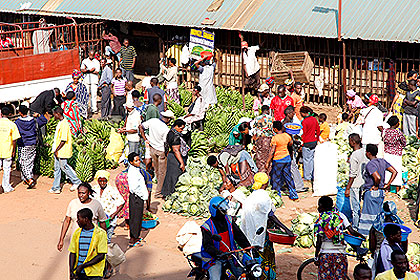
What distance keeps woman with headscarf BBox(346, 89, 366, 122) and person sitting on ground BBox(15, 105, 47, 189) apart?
7438mm

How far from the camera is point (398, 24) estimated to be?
16.6 metres

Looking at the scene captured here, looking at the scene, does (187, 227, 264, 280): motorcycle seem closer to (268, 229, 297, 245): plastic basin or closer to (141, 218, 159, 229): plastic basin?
(268, 229, 297, 245): plastic basin

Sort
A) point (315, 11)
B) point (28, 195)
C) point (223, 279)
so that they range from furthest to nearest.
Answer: point (315, 11) → point (28, 195) → point (223, 279)

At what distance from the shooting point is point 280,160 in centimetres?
1244

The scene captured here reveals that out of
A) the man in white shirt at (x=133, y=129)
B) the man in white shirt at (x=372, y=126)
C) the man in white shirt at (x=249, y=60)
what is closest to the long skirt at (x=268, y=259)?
the man in white shirt at (x=133, y=129)

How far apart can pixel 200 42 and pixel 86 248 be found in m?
12.7

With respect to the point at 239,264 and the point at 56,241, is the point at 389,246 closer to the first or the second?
the point at 239,264

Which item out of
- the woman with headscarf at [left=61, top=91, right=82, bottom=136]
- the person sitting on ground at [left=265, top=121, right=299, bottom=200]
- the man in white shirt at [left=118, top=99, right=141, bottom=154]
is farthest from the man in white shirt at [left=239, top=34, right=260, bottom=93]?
the person sitting on ground at [left=265, top=121, right=299, bottom=200]

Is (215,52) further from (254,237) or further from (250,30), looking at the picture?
(254,237)

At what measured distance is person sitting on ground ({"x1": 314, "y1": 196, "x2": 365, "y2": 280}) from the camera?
8078 mm

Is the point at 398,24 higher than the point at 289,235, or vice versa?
the point at 398,24

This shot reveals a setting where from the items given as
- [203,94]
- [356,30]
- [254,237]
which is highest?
[356,30]

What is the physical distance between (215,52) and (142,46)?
13.9ft

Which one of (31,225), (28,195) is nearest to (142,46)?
(28,195)
